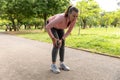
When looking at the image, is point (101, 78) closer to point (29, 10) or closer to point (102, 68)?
point (102, 68)

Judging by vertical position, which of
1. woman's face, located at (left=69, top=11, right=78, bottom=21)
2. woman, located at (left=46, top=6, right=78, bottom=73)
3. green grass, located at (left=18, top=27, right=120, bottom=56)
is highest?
woman's face, located at (left=69, top=11, right=78, bottom=21)

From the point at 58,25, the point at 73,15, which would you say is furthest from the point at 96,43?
the point at 73,15

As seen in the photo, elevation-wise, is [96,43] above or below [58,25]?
below

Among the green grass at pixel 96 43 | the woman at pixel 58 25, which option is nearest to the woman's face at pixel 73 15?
the woman at pixel 58 25

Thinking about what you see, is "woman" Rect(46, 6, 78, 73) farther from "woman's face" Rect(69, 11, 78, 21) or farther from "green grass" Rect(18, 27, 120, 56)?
"green grass" Rect(18, 27, 120, 56)

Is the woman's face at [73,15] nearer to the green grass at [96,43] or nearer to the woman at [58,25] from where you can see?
the woman at [58,25]

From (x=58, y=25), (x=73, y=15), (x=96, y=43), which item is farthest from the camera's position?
(x=96, y=43)

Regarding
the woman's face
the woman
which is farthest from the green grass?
the woman's face

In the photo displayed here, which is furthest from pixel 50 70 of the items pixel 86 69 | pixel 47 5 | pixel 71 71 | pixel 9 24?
pixel 9 24

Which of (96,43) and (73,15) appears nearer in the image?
(73,15)

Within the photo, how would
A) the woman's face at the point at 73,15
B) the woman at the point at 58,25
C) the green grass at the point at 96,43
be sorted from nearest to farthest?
1. the woman's face at the point at 73,15
2. the woman at the point at 58,25
3. the green grass at the point at 96,43

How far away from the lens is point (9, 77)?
3742 mm

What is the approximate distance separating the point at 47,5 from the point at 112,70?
63.2 ft

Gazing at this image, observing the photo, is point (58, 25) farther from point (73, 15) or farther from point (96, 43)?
point (96, 43)
